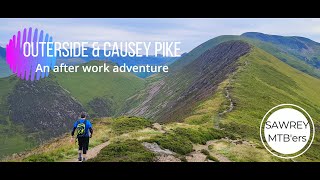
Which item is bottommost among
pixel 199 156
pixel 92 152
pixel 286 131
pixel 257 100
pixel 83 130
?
pixel 199 156

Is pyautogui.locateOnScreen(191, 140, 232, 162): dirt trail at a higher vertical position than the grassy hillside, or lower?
lower

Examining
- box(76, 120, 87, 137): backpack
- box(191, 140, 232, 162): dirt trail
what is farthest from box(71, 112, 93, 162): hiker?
box(191, 140, 232, 162): dirt trail

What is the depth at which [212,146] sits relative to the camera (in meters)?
48.6

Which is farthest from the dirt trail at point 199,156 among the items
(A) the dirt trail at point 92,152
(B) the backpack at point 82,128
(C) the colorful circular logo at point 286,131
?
(B) the backpack at point 82,128

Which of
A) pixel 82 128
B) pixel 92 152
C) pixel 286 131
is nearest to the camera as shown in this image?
pixel 82 128

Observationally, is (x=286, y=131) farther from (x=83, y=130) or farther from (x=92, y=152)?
(x=92, y=152)

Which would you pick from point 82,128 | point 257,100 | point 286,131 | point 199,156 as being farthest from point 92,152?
point 257,100

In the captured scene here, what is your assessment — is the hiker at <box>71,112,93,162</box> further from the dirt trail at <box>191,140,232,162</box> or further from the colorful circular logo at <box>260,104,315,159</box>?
the colorful circular logo at <box>260,104,315,159</box>

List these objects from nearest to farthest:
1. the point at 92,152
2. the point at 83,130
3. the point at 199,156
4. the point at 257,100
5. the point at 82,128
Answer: the point at 82,128
the point at 83,130
the point at 92,152
the point at 199,156
the point at 257,100

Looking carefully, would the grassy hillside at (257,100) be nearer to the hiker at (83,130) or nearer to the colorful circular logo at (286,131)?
the colorful circular logo at (286,131)
